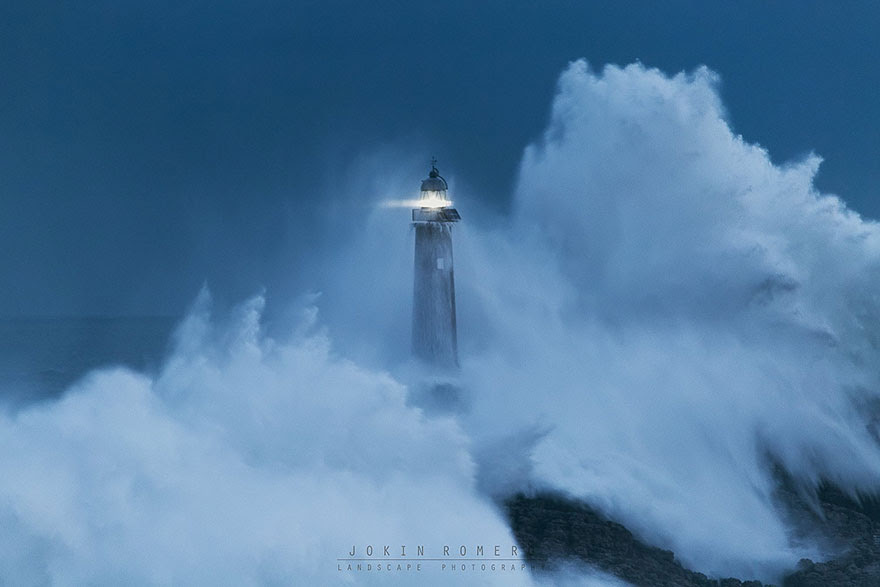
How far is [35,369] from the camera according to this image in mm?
49906

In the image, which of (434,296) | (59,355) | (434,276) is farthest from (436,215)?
(59,355)

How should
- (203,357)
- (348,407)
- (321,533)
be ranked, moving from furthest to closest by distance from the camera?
1. (203,357)
2. (348,407)
3. (321,533)

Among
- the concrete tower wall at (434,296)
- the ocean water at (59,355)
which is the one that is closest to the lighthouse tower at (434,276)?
the concrete tower wall at (434,296)

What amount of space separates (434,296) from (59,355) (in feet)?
136

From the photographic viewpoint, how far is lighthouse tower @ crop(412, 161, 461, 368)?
20.8 m

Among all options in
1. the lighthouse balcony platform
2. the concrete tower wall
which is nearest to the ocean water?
the concrete tower wall

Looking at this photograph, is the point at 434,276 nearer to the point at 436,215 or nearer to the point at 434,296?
the point at 434,296

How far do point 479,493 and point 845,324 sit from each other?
12.4m

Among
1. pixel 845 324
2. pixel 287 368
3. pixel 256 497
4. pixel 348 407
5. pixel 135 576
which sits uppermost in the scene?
pixel 845 324

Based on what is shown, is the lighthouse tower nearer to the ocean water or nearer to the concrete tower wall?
the concrete tower wall

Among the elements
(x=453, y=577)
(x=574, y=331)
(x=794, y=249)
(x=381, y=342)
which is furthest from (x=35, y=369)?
(x=453, y=577)

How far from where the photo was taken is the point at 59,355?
5712 centimetres

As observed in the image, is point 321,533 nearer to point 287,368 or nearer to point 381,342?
point 287,368

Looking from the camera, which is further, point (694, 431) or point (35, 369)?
point (35, 369)
